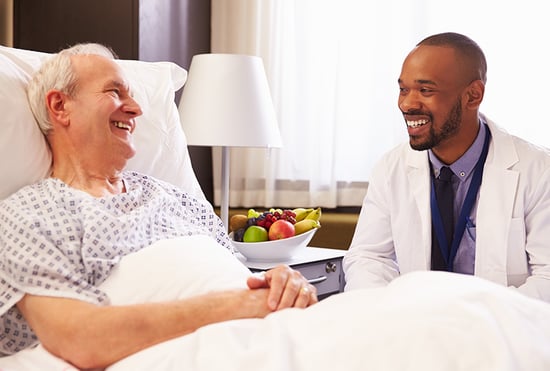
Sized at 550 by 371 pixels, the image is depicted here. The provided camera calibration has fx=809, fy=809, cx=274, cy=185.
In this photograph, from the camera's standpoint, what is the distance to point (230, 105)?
2916mm

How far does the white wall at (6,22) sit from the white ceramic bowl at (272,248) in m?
2.19

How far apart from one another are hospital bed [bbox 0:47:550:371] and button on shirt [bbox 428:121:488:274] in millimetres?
850

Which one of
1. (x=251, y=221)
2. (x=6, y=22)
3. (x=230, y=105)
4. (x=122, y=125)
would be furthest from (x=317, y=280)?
(x=6, y=22)

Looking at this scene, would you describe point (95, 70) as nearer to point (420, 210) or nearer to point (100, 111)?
point (100, 111)

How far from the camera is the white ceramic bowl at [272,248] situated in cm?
262

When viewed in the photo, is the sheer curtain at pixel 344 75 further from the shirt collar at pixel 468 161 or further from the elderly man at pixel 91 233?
the elderly man at pixel 91 233

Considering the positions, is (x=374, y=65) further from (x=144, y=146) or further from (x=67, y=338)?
(x=67, y=338)

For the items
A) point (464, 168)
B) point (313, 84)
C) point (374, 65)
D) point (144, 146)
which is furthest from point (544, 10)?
point (144, 146)

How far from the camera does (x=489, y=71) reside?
3604 millimetres

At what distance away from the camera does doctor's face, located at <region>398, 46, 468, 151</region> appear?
7.60 feet

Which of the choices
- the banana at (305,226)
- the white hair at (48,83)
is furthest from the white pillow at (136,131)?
the banana at (305,226)

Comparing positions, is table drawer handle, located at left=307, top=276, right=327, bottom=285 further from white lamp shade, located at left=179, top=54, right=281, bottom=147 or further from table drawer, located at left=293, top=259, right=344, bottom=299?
white lamp shade, located at left=179, top=54, right=281, bottom=147

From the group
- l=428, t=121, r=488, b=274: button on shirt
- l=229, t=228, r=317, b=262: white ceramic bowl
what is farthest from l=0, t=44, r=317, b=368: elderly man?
l=428, t=121, r=488, b=274: button on shirt

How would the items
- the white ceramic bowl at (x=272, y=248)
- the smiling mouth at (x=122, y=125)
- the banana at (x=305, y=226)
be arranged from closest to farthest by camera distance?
the smiling mouth at (x=122, y=125)
the white ceramic bowl at (x=272, y=248)
the banana at (x=305, y=226)
